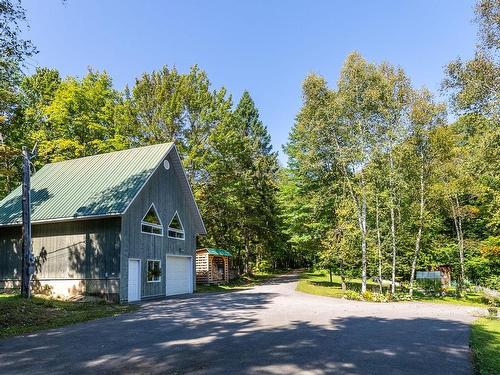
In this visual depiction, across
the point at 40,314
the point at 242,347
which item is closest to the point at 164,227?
the point at 40,314

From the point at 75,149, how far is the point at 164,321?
25092 mm

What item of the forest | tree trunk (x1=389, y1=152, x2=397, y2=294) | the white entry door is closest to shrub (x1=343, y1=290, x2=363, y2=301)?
the forest

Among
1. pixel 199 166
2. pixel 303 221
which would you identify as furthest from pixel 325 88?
pixel 199 166

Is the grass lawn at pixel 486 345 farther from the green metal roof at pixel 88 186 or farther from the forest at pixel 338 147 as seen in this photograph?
the green metal roof at pixel 88 186

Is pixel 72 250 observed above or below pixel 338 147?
below

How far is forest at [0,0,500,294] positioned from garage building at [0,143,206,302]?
366 centimetres

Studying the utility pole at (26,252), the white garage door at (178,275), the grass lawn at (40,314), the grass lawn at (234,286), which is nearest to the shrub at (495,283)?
the grass lawn at (234,286)

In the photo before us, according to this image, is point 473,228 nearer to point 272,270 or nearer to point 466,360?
point 272,270

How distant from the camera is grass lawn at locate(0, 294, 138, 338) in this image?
10.8m

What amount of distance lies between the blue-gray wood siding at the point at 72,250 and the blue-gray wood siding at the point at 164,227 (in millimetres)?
607

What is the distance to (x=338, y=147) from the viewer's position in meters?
23.2

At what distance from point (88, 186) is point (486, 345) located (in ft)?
61.7

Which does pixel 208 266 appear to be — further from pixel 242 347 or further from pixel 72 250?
pixel 242 347

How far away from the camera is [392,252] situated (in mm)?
22359
